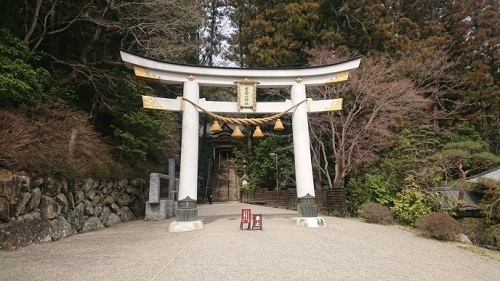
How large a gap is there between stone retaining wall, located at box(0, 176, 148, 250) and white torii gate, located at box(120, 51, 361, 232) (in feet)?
9.13

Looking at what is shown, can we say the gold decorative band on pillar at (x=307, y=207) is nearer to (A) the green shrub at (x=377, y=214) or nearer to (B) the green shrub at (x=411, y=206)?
(A) the green shrub at (x=377, y=214)

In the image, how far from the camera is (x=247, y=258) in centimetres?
524

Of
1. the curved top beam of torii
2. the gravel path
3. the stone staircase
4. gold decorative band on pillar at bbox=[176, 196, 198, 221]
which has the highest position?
the curved top beam of torii

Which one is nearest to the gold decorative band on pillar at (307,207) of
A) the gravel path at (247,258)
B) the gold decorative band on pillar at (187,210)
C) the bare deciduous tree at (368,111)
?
the gravel path at (247,258)

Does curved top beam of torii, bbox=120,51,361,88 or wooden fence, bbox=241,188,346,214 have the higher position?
curved top beam of torii, bbox=120,51,361,88

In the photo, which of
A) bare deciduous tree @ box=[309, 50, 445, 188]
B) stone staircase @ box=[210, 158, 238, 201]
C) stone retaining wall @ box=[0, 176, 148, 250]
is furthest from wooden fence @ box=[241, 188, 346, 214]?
stone retaining wall @ box=[0, 176, 148, 250]

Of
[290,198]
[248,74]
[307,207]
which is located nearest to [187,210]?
[307,207]

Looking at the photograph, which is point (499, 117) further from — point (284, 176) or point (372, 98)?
point (284, 176)

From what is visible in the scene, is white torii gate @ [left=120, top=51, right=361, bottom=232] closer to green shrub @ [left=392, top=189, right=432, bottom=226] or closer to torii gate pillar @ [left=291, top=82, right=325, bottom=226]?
torii gate pillar @ [left=291, top=82, right=325, bottom=226]

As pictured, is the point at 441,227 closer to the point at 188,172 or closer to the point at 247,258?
the point at 247,258

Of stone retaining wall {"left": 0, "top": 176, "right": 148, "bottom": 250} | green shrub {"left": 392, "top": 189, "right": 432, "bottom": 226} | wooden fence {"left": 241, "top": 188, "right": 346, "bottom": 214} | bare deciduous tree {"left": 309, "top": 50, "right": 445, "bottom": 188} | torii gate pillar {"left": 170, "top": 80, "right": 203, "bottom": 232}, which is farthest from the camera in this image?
bare deciduous tree {"left": 309, "top": 50, "right": 445, "bottom": 188}

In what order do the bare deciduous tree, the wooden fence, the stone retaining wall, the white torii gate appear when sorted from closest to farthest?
the stone retaining wall → the white torii gate → the wooden fence → the bare deciduous tree

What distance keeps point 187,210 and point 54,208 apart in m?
3.21

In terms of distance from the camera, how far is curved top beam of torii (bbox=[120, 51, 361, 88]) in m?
9.09
